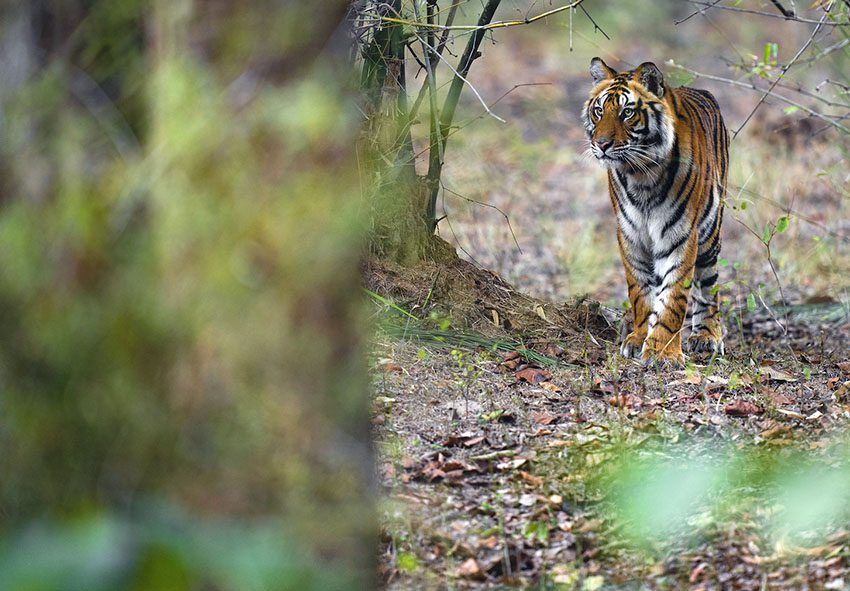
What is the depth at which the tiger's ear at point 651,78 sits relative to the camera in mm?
5730

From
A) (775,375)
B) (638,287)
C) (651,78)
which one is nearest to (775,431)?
(775,375)

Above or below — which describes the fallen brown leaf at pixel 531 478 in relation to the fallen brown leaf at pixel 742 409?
below

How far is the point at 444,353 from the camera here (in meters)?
4.89

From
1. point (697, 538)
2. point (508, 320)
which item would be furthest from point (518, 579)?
point (508, 320)

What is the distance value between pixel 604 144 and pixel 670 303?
975 millimetres

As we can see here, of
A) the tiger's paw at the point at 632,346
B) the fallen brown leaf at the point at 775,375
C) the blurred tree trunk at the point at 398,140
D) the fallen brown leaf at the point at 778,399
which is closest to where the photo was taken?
the fallen brown leaf at the point at 778,399

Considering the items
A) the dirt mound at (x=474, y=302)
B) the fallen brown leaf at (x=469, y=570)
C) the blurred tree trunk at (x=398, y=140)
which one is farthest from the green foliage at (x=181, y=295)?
the blurred tree trunk at (x=398, y=140)

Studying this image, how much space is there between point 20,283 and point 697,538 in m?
2.37

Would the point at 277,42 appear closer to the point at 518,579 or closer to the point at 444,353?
the point at 518,579

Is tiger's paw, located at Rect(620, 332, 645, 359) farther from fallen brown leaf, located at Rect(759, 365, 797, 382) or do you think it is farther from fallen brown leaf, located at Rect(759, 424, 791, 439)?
fallen brown leaf, located at Rect(759, 424, 791, 439)

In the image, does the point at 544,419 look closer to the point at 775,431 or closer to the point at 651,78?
the point at 775,431

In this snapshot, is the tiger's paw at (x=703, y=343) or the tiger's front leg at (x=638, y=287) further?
the tiger's paw at (x=703, y=343)

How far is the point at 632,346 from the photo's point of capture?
5.74 meters

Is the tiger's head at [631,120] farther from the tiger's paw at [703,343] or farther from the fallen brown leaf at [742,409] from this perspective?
the fallen brown leaf at [742,409]
